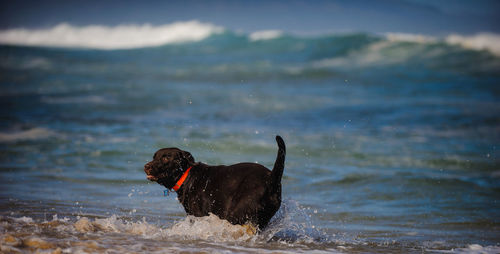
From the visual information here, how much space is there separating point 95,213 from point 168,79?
79.1 ft

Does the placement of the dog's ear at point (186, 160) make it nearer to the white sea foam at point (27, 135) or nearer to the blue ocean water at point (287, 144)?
the blue ocean water at point (287, 144)

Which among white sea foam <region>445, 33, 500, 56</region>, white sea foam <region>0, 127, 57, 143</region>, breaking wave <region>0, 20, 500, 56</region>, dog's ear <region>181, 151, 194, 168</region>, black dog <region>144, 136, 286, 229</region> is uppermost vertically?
breaking wave <region>0, 20, 500, 56</region>

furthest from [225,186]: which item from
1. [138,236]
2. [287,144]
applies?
[287,144]

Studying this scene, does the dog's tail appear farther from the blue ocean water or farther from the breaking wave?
the breaking wave

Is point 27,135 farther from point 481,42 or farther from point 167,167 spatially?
point 481,42

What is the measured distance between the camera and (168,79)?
30.1 meters

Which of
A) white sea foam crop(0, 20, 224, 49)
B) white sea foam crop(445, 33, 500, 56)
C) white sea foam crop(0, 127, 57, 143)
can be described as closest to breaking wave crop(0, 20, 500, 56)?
A: white sea foam crop(0, 20, 224, 49)

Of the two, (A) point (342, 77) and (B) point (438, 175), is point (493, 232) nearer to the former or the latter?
(B) point (438, 175)

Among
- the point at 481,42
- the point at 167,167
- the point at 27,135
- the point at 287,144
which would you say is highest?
the point at 481,42

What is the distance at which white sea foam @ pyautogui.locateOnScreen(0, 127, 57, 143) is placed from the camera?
12.1 m

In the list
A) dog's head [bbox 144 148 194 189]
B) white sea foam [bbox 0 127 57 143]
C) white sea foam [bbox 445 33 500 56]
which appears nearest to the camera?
dog's head [bbox 144 148 194 189]

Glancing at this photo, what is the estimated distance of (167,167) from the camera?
556 centimetres

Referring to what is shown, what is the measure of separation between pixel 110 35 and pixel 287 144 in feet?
130

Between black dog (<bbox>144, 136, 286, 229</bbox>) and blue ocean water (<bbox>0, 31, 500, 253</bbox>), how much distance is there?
0.64ft
